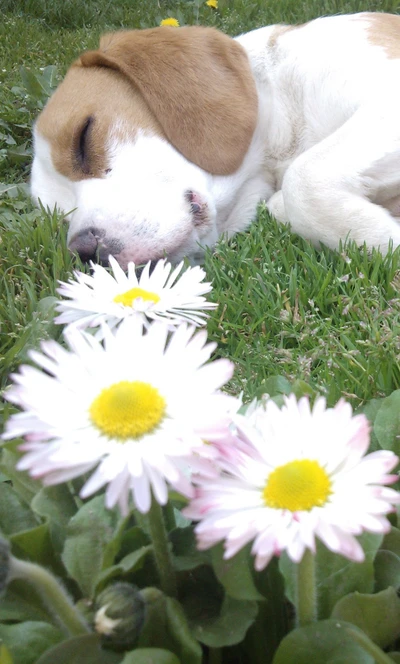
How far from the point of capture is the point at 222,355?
1.81 metres

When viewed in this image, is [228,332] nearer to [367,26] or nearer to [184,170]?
[184,170]

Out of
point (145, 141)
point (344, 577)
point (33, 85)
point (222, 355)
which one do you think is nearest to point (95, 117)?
point (145, 141)

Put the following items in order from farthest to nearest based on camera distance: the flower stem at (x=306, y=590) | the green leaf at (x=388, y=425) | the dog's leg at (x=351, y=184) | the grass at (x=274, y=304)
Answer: the dog's leg at (x=351, y=184)
the grass at (x=274, y=304)
the green leaf at (x=388, y=425)
the flower stem at (x=306, y=590)

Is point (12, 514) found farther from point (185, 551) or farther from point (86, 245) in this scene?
point (86, 245)

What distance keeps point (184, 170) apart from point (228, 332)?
805 millimetres

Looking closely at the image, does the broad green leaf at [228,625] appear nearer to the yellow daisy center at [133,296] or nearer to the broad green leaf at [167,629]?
the broad green leaf at [167,629]

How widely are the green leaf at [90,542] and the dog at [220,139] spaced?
4.82 ft

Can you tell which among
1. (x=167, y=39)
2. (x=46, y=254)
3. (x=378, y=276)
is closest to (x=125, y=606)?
(x=378, y=276)

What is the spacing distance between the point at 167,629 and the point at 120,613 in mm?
131

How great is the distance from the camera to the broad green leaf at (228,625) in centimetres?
72

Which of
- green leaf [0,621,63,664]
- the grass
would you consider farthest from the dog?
green leaf [0,621,63,664]

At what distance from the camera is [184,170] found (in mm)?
2447

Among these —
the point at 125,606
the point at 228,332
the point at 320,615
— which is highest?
the point at 125,606

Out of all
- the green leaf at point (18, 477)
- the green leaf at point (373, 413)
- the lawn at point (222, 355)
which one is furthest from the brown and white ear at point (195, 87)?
the green leaf at point (18, 477)
